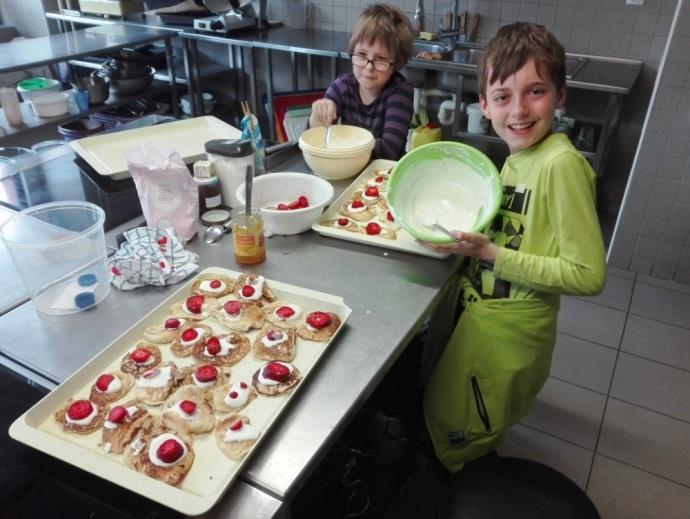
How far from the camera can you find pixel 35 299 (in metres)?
1.06

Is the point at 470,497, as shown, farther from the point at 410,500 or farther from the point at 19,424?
the point at 19,424

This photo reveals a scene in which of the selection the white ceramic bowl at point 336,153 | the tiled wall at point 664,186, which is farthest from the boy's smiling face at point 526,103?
the tiled wall at point 664,186

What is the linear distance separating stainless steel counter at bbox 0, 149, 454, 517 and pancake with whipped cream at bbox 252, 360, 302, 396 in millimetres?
26

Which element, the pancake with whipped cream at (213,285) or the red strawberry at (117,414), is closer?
the red strawberry at (117,414)

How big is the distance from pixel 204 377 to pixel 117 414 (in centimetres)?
14

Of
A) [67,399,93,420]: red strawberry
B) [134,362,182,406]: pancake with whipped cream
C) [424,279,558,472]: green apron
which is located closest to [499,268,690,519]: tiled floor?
[424,279,558,472]: green apron

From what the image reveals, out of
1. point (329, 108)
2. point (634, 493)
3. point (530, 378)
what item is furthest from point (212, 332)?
point (634, 493)

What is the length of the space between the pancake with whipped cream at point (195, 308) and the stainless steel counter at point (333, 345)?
0.07m

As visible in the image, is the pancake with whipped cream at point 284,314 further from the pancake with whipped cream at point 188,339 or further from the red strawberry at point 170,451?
the red strawberry at point 170,451

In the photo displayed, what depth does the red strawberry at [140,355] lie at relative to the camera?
2.99 feet

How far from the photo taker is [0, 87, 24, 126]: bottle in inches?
109

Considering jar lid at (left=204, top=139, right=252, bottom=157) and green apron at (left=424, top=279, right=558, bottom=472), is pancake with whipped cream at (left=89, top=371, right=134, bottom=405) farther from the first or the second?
green apron at (left=424, top=279, right=558, bottom=472)

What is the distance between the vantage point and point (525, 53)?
109 cm

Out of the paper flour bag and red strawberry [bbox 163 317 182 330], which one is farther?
the paper flour bag
